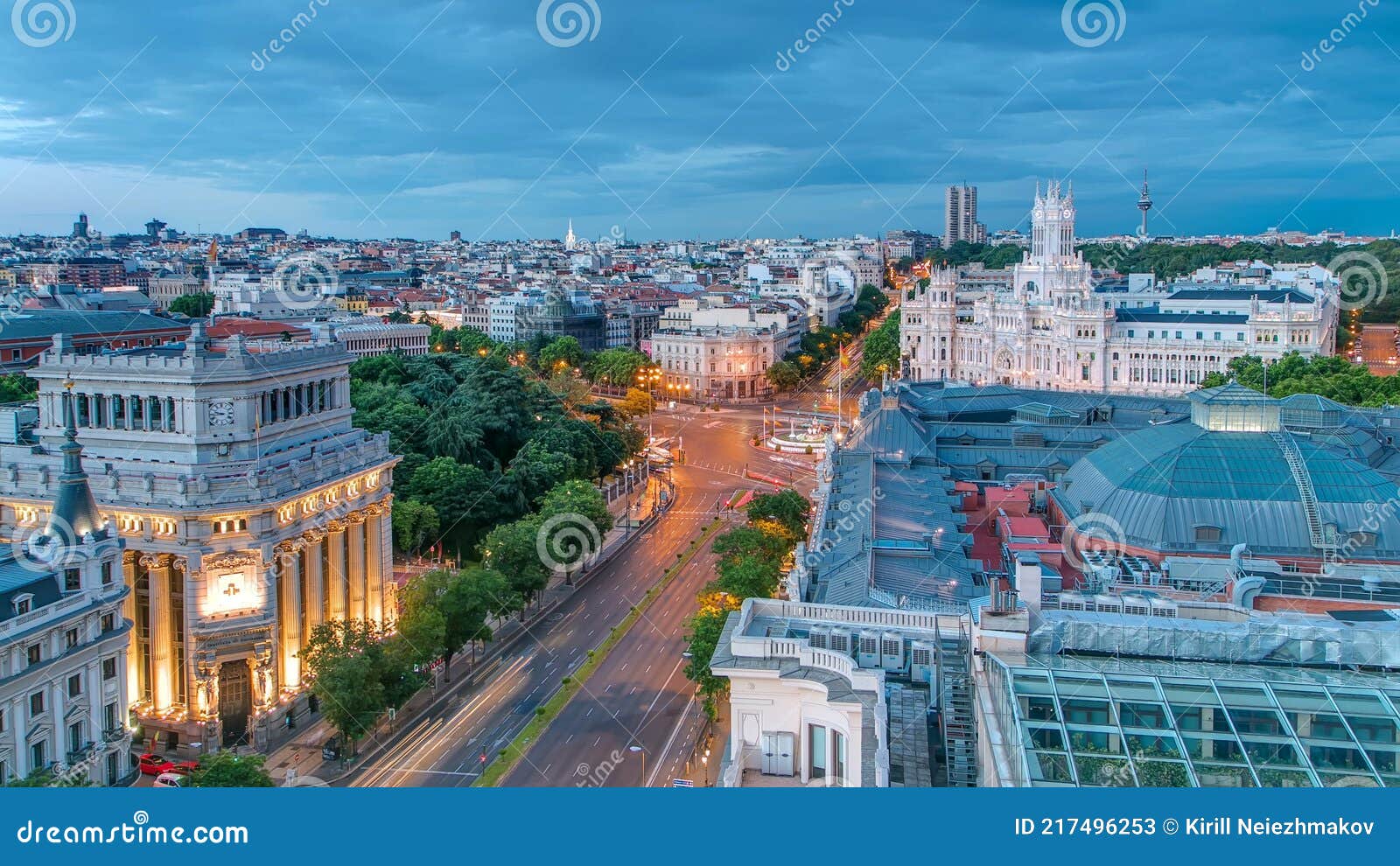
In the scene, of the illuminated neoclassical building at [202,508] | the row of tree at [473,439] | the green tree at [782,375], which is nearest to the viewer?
the illuminated neoclassical building at [202,508]

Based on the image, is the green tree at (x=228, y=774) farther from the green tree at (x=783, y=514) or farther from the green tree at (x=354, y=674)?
the green tree at (x=783, y=514)

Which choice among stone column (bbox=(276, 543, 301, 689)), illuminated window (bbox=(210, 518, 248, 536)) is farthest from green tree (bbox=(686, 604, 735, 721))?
illuminated window (bbox=(210, 518, 248, 536))

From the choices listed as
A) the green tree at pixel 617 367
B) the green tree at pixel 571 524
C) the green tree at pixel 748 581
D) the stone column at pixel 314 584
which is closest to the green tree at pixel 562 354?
the green tree at pixel 617 367

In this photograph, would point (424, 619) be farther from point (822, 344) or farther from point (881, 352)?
point (822, 344)

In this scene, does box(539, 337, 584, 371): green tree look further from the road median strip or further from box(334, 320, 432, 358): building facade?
the road median strip

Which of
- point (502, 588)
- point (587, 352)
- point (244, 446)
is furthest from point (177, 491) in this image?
point (587, 352)
